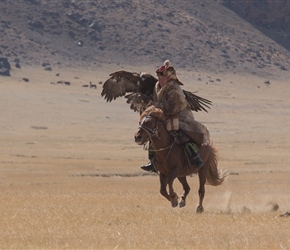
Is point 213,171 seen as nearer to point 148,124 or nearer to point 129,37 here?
point 148,124

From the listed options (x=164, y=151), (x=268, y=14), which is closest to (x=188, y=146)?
(x=164, y=151)

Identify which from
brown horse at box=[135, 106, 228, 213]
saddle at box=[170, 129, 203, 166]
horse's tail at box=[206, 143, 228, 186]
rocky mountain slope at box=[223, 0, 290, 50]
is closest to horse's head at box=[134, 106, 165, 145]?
brown horse at box=[135, 106, 228, 213]

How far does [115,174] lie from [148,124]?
16.4 metres

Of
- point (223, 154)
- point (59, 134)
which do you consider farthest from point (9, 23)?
point (223, 154)

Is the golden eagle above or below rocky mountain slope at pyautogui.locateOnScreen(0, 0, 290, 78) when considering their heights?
above

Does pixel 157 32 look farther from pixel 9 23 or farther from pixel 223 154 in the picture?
pixel 223 154

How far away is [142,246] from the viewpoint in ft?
31.6

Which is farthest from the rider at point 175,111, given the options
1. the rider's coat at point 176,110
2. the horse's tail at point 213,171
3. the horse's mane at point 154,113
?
the horse's tail at point 213,171

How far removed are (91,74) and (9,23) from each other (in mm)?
12192

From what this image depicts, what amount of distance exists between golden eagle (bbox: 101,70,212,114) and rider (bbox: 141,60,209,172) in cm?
40

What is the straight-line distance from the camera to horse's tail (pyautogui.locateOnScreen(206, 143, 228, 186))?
15.0 meters

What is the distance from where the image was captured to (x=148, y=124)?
13.5 meters

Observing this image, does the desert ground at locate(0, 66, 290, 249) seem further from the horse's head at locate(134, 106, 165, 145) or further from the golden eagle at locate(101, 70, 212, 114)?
the golden eagle at locate(101, 70, 212, 114)

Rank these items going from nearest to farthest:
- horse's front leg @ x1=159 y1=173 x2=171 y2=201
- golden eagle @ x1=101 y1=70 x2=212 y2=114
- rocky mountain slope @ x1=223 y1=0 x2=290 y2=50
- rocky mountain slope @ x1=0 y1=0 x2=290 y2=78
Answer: horse's front leg @ x1=159 y1=173 x2=171 y2=201 → golden eagle @ x1=101 y1=70 x2=212 y2=114 → rocky mountain slope @ x1=0 y1=0 x2=290 y2=78 → rocky mountain slope @ x1=223 y1=0 x2=290 y2=50
